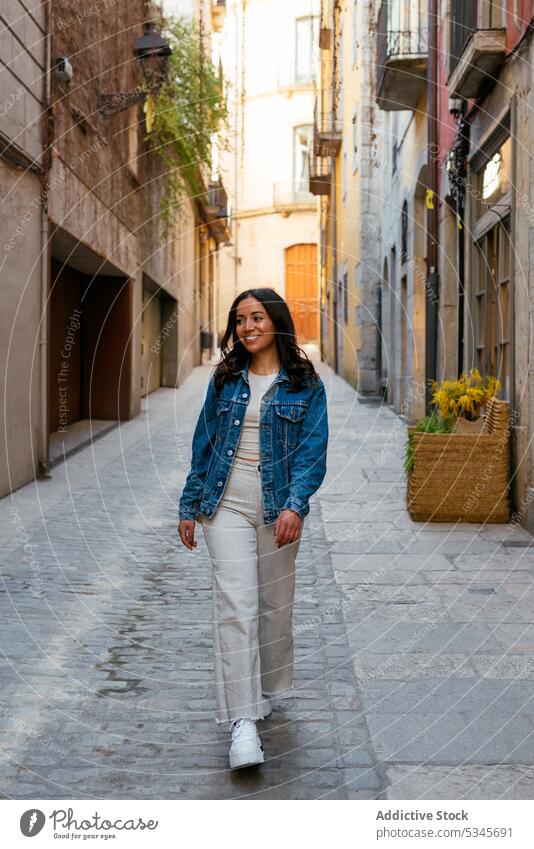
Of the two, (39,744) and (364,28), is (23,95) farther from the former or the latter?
(364,28)

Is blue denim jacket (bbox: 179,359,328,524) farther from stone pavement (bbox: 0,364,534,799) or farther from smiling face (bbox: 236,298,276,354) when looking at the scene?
stone pavement (bbox: 0,364,534,799)

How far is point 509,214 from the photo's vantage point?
27.1ft

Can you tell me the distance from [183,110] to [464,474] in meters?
11.6

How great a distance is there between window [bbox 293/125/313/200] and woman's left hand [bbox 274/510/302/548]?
31.3m

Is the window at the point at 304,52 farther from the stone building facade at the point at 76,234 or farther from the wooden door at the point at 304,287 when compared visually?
the stone building facade at the point at 76,234

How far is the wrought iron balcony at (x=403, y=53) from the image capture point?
12555 millimetres

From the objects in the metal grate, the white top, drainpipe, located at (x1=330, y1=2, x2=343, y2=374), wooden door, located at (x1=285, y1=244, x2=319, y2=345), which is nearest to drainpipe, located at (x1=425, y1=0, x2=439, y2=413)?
the metal grate

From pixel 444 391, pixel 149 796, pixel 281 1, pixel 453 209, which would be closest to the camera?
pixel 149 796

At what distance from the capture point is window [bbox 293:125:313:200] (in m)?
34.3

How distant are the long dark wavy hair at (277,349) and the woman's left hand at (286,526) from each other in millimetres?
463

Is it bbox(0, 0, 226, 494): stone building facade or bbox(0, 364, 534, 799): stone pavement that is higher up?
bbox(0, 0, 226, 494): stone building facade

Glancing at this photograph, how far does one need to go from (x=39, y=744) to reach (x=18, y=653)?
1083 mm

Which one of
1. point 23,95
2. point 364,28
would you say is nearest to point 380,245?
point 364,28

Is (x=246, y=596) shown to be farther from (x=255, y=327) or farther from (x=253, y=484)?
(x=255, y=327)
